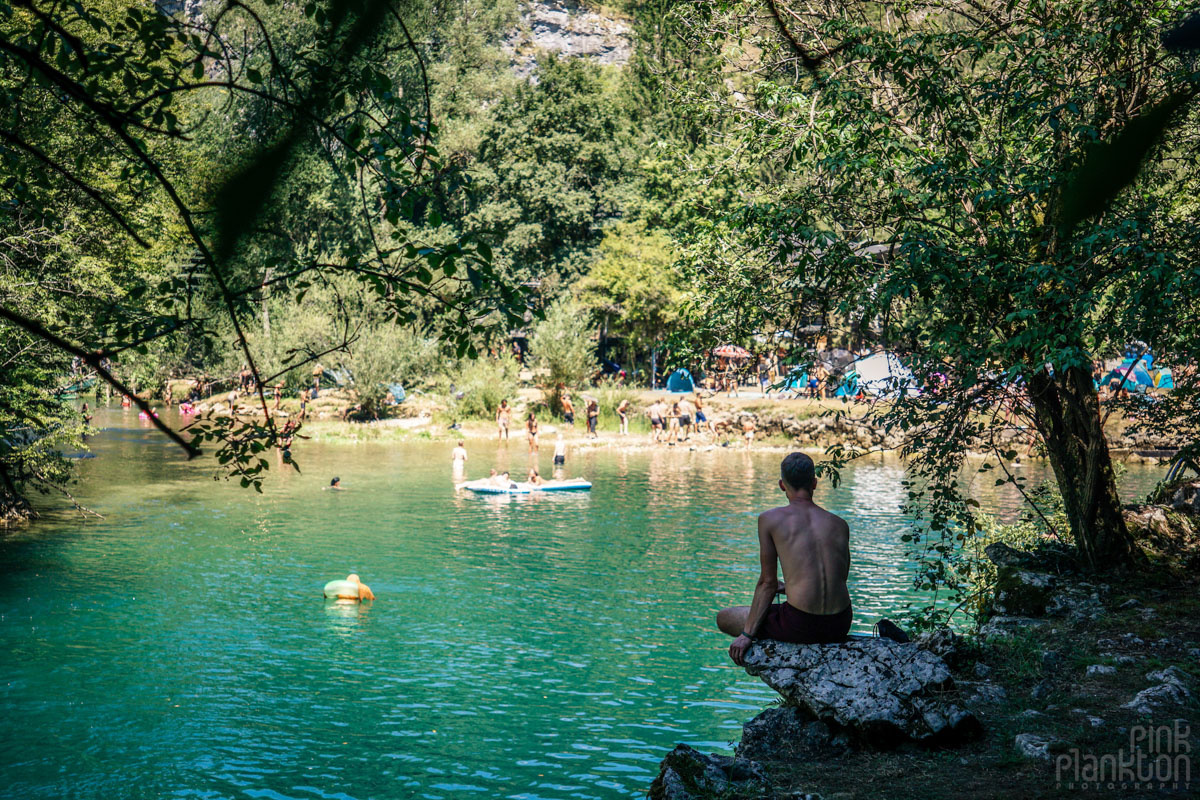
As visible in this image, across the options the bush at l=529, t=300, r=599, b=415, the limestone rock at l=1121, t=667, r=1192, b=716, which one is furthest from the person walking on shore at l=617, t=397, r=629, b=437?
the limestone rock at l=1121, t=667, r=1192, b=716

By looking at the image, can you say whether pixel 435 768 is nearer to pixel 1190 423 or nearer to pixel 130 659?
pixel 130 659

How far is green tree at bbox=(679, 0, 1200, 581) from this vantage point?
8.46m

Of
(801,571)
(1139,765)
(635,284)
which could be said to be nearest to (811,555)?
(801,571)

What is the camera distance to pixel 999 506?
24453 millimetres

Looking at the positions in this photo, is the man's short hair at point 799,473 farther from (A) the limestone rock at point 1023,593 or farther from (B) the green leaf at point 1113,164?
(B) the green leaf at point 1113,164

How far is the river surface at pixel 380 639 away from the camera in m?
10.1

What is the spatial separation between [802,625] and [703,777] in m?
1.27

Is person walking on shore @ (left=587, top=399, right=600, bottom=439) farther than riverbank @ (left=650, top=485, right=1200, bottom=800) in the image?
Yes

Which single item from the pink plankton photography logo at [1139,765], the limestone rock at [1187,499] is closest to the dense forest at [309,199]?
the pink plankton photography logo at [1139,765]

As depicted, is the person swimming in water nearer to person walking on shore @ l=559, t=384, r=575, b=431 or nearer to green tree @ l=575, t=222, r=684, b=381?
person walking on shore @ l=559, t=384, r=575, b=431

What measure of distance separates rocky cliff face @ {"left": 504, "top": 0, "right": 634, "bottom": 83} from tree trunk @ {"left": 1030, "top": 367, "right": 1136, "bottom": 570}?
126725 mm

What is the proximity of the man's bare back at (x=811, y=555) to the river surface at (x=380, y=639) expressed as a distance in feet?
11.5

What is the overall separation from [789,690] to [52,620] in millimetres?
12614

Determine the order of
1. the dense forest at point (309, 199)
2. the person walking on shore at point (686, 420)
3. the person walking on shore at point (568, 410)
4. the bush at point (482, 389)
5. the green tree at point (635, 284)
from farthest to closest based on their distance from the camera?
the green tree at point (635, 284)
the bush at point (482, 389)
the person walking on shore at point (568, 410)
the person walking on shore at point (686, 420)
the dense forest at point (309, 199)
